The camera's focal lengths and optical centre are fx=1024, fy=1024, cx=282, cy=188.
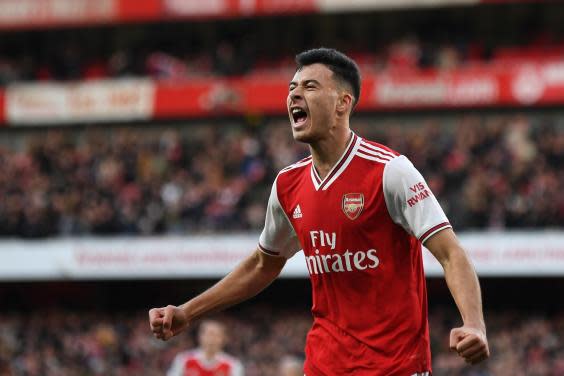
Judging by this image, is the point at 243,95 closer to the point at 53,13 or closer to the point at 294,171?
the point at 53,13

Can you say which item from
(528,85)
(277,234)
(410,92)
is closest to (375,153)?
(277,234)

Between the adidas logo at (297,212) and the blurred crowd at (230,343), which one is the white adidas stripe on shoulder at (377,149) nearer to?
the adidas logo at (297,212)

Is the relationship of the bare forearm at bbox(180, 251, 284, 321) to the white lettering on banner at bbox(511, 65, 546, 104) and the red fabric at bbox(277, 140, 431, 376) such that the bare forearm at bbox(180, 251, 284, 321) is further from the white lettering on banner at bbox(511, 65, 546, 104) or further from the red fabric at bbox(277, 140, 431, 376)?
the white lettering on banner at bbox(511, 65, 546, 104)

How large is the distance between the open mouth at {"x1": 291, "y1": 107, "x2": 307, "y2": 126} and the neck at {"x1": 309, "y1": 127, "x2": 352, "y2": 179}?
12 cm

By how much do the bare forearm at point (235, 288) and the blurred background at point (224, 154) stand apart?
37.5 feet

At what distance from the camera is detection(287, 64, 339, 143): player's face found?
4.56 meters

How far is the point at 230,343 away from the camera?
745 inches

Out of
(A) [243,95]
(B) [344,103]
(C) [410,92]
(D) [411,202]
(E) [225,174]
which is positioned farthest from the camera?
(A) [243,95]

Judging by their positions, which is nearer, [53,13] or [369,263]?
[369,263]

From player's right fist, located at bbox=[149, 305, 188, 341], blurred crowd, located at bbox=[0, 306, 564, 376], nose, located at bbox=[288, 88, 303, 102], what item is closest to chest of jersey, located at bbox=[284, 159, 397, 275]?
nose, located at bbox=[288, 88, 303, 102]

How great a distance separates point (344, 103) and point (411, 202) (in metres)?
0.65

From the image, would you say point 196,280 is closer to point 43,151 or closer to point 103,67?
point 43,151

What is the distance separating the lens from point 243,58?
25.4 meters

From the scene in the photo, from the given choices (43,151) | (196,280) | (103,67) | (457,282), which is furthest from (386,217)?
(103,67)
